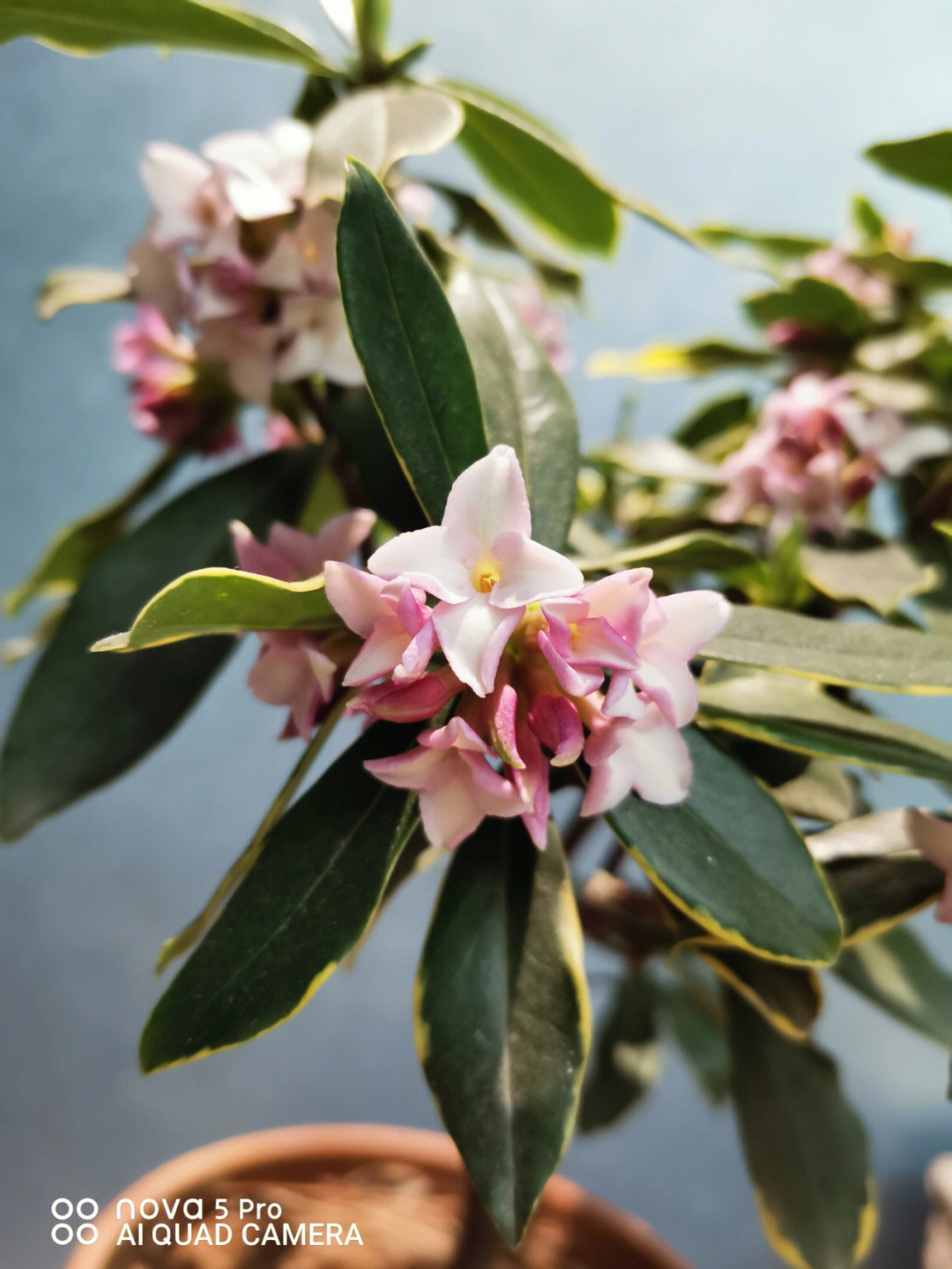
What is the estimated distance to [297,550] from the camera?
1.67ft

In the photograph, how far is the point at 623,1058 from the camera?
3.07 ft

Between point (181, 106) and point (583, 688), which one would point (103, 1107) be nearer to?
point (583, 688)

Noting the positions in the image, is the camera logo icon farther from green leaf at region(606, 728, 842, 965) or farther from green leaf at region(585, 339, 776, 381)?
green leaf at region(585, 339, 776, 381)

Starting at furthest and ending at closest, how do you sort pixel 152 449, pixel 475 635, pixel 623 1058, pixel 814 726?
1. pixel 152 449
2. pixel 623 1058
3. pixel 814 726
4. pixel 475 635

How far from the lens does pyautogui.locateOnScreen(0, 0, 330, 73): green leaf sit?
0.53 meters

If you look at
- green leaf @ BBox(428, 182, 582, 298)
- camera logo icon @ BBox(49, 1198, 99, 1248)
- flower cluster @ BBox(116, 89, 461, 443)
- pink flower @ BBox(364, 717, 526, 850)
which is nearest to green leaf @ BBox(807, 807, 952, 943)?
pink flower @ BBox(364, 717, 526, 850)

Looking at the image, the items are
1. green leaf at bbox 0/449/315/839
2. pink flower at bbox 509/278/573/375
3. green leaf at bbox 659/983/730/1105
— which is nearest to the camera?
green leaf at bbox 0/449/315/839

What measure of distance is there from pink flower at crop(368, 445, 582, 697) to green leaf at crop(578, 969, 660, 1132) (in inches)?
26.3

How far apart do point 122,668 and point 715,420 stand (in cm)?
59

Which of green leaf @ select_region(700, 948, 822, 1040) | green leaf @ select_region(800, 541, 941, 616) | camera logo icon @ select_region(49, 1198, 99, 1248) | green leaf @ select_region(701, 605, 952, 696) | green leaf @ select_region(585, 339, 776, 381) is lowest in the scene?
camera logo icon @ select_region(49, 1198, 99, 1248)

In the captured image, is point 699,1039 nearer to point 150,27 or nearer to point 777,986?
point 777,986

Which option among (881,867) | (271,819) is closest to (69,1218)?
(271,819)

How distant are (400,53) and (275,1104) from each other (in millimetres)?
1247

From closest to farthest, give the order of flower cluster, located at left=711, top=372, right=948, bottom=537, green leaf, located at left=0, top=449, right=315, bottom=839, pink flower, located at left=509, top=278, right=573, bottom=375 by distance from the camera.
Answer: green leaf, located at left=0, top=449, right=315, bottom=839 → flower cluster, located at left=711, top=372, right=948, bottom=537 → pink flower, located at left=509, top=278, right=573, bottom=375
